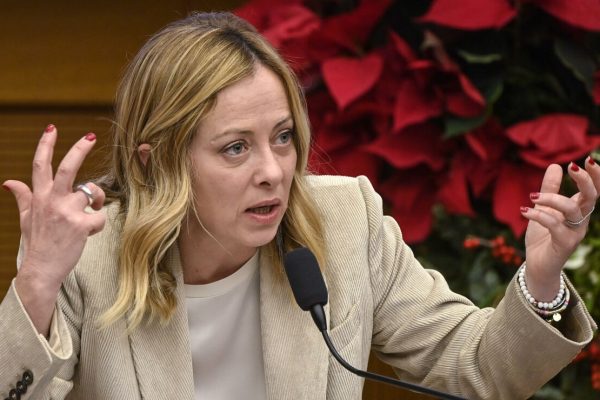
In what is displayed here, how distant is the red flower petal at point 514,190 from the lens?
2461mm

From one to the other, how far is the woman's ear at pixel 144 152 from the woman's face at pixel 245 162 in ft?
0.22

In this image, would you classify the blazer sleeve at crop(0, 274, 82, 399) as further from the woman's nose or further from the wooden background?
the wooden background

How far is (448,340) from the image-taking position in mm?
1990

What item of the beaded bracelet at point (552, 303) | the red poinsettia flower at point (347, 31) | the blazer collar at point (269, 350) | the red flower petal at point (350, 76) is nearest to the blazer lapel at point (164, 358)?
the blazer collar at point (269, 350)

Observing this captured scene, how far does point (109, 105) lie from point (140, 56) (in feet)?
3.26

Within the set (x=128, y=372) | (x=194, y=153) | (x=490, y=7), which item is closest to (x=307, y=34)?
(x=490, y=7)

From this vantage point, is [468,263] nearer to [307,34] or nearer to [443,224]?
[443,224]

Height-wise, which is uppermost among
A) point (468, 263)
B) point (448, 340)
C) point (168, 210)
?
point (168, 210)

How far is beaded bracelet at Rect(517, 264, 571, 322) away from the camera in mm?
1839

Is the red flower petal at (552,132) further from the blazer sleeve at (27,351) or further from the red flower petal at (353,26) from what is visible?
the blazer sleeve at (27,351)

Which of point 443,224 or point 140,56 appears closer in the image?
point 140,56

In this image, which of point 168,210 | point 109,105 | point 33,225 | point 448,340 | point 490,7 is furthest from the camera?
point 109,105

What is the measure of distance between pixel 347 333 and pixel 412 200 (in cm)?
64

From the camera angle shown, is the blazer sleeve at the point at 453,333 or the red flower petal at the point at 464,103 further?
the red flower petal at the point at 464,103
